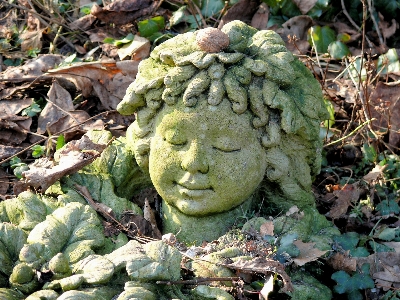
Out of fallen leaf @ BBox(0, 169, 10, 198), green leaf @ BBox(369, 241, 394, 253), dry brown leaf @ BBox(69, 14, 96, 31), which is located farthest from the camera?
dry brown leaf @ BBox(69, 14, 96, 31)

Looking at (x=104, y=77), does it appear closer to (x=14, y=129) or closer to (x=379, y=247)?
(x=14, y=129)

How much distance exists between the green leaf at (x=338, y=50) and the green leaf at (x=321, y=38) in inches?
3.5

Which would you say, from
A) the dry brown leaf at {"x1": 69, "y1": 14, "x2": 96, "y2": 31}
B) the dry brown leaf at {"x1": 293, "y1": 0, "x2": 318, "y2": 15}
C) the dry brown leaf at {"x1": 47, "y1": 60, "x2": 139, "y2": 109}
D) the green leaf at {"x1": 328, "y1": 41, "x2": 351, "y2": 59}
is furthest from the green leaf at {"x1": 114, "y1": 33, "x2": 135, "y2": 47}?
the green leaf at {"x1": 328, "y1": 41, "x2": 351, "y2": 59}

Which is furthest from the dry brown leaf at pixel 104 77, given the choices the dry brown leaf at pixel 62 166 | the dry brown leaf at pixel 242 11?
the dry brown leaf at pixel 62 166

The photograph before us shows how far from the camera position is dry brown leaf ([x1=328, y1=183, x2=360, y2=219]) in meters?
4.02

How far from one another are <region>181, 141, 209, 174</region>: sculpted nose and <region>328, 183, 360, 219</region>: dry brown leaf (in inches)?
48.2

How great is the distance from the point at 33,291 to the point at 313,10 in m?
3.56

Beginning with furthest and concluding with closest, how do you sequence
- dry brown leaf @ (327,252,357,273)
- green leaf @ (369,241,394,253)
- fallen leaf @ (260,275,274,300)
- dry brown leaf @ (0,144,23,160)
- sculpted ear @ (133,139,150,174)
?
dry brown leaf @ (0,144,23,160) → green leaf @ (369,241,394,253) → sculpted ear @ (133,139,150,174) → dry brown leaf @ (327,252,357,273) → fallen leaf @ (260,275,274,300)

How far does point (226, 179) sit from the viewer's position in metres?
3.13

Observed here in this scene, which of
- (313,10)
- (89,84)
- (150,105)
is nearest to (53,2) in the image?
(89,84)

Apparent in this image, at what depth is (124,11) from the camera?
17.3ft

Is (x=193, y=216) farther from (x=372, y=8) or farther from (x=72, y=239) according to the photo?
(x=372, y=8)

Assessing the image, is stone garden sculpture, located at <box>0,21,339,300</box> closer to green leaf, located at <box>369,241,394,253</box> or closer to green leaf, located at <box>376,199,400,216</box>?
green leaf, located at <box>369,241,394,253</box>

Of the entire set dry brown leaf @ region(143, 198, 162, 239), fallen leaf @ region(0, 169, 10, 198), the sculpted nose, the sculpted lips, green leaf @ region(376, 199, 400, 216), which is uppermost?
the sculpted nose
